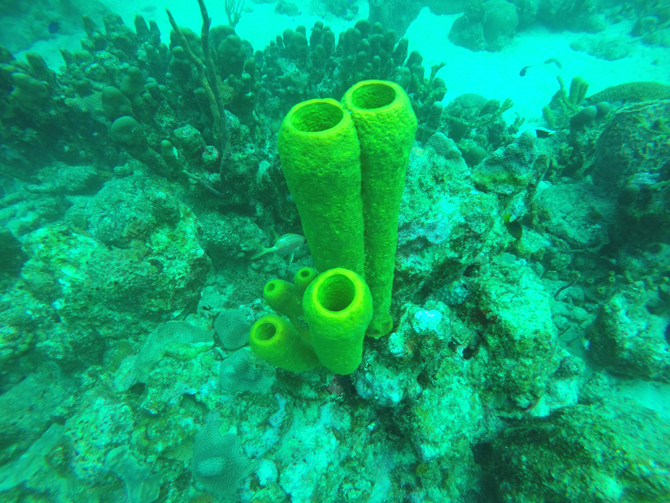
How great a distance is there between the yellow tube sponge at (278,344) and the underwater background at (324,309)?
0.05 feet

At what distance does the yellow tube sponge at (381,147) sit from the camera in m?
1.26

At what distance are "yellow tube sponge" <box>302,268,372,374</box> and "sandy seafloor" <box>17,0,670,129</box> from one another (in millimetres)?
8348

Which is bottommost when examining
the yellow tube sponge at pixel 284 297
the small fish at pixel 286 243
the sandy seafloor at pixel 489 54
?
the yellow tube sponge at pixel 284 297

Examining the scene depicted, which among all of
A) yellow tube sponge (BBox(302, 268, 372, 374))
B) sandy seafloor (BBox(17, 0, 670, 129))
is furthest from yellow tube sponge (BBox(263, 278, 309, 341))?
sandy seafloor (BBox(17, 0, 670, 129))

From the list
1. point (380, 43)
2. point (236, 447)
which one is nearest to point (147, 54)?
point (380, 43)

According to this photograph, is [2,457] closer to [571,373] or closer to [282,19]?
[571,373]

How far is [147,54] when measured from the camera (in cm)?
589

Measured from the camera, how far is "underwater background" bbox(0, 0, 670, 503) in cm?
170

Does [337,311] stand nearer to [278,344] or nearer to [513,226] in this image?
[278,344]

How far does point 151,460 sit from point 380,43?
25.7 ft

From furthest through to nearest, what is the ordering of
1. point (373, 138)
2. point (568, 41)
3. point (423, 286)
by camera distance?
→ point (568, 41), point (423, 286), point (373, 138)

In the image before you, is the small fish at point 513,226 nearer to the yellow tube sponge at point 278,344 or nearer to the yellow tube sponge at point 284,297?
the yellow tube sponge at point 284,297

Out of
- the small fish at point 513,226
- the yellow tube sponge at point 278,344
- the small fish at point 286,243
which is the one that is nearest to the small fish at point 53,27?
the small fish at point 286,243

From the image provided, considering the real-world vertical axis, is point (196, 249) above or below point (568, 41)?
below
